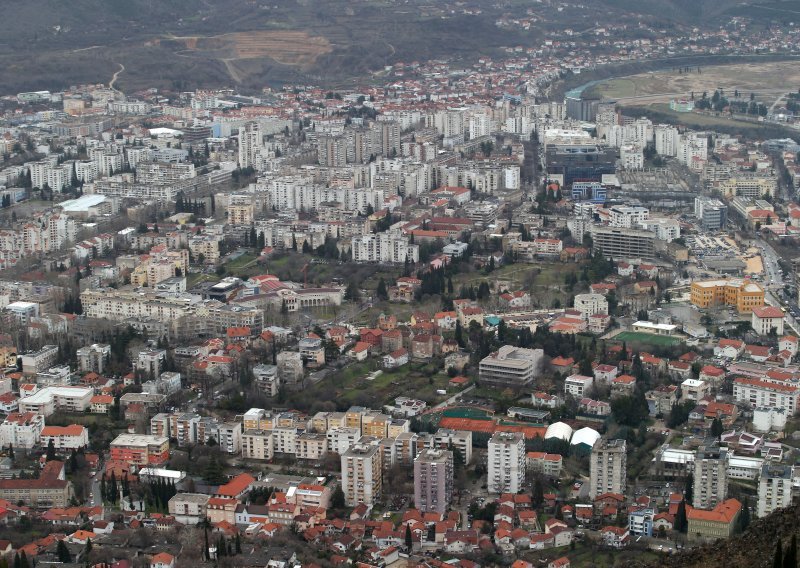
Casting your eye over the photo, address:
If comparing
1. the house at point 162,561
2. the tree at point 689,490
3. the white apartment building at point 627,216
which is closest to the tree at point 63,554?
the house at point 162,561

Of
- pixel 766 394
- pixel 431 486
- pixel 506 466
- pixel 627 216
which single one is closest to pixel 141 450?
pixel 431 486

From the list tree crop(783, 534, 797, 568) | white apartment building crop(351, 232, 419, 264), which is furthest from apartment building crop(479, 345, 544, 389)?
tree crop(783, 534, 797, 568)

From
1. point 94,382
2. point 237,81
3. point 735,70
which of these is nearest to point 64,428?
point 94,382

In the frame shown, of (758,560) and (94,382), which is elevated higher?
(758,560)

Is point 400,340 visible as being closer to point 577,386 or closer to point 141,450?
point 577,386

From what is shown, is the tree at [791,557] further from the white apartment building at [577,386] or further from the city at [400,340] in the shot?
the white apartment building at [577,386]

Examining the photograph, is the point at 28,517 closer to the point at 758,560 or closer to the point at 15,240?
the point at 758,560

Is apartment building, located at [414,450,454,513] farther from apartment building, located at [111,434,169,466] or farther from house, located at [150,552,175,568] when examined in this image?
apartment building, located at [111,434,169,466]

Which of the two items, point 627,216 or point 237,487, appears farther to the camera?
point 627,216
